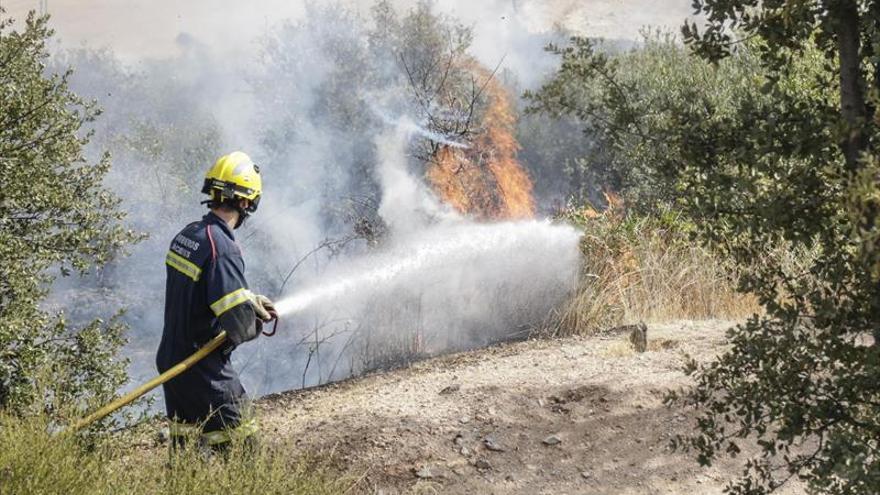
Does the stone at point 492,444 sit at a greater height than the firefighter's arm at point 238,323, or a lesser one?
lesser

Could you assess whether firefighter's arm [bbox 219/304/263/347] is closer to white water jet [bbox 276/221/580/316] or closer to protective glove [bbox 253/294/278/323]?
protective glove [bbox 253/294/278/323]

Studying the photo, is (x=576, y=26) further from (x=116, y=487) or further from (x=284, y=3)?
(x=116, y=487)

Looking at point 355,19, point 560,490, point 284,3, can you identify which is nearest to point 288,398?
point 560,490

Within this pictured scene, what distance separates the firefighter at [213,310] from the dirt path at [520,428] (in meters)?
0.78

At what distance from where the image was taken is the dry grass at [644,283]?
29.1ft

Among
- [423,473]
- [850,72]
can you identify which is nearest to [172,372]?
[423,473]

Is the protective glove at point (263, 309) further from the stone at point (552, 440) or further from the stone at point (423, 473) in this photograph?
the stone at point (552, 440)

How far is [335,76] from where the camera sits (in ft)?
58.4

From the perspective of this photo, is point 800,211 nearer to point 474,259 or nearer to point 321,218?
point 474,259

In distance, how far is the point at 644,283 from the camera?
907 cm

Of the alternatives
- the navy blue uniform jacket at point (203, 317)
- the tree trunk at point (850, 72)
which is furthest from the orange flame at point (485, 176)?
the tree trunk at point (850, 72)

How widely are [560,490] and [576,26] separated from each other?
110 ft

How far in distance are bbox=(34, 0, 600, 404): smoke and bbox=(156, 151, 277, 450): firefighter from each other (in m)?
2.46

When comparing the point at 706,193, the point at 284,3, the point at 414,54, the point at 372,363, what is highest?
the point at 284,3
